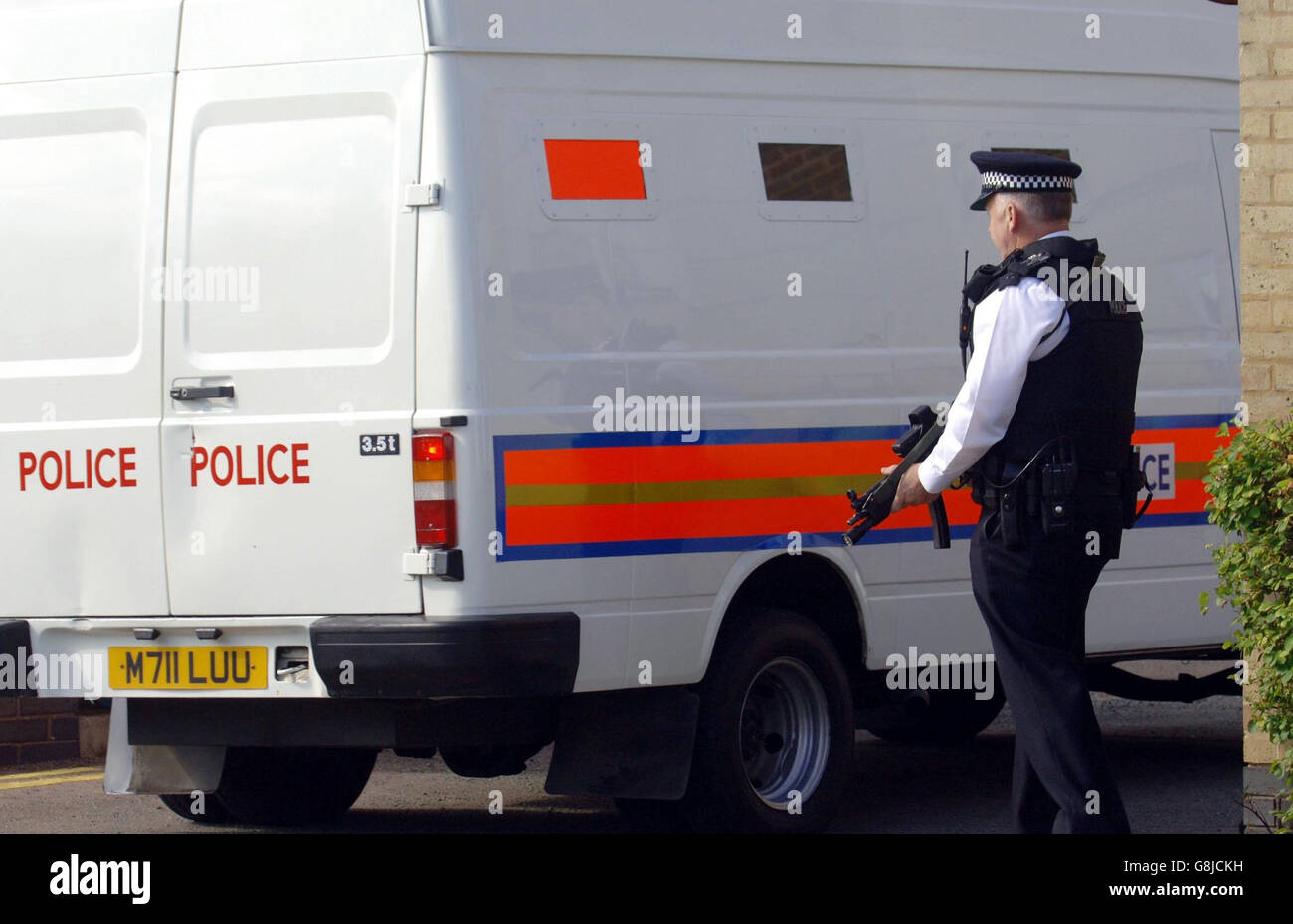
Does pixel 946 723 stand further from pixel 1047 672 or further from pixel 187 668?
pixel 187 668

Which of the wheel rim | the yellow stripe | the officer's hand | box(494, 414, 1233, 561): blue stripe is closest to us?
the officer's hand

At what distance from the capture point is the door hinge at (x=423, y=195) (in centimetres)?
610

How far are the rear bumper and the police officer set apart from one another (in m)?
1.20

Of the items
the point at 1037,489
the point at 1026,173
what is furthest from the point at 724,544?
the point at 1026,173

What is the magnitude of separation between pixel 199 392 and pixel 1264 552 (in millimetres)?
3168

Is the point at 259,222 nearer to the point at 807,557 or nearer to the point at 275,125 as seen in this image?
the point at 275,125

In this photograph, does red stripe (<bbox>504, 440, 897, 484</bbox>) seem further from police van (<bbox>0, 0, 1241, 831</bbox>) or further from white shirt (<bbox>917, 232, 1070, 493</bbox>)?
white shirt (<bbox>917, 232, 1070, 493</bbox>)

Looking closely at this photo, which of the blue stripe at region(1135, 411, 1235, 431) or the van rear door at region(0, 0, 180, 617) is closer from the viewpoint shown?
the van rear door at region(0, 0, 180, 617)

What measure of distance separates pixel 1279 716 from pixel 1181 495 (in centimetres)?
219

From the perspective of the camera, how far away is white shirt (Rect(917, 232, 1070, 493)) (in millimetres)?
5457

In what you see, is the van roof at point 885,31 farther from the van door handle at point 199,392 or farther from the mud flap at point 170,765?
the mud flap at point 170,765

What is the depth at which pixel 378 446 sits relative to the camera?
614 centimetres

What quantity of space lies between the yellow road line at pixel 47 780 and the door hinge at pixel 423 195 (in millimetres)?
3829

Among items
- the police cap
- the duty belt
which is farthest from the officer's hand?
the police cap
